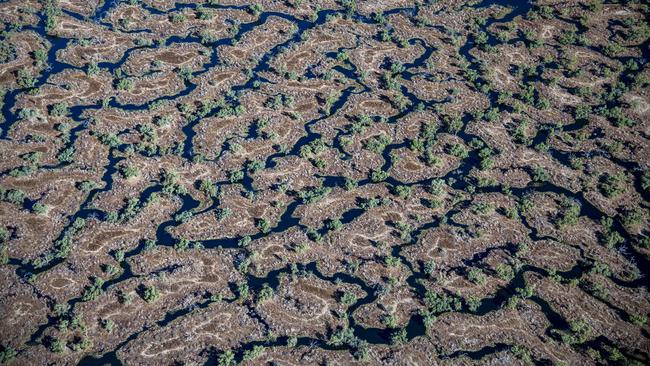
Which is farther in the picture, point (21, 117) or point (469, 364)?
point (21, 117)

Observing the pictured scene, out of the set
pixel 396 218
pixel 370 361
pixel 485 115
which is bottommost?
pixel 370 361

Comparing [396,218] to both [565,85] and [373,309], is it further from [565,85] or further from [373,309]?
[565,85]

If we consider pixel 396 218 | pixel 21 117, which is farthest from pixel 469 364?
pixel 21 117

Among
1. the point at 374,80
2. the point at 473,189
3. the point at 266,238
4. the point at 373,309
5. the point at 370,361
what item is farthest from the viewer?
the point at 374,80

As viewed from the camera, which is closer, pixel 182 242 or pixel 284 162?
pixel 182 242

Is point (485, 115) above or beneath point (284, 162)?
above

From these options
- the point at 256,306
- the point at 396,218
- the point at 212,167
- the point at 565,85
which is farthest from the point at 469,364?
the point at 565,85

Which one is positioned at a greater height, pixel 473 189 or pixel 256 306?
pixel 473 189

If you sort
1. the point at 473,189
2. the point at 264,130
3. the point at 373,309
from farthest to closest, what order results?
1. the point at 264,130
2. the point at 473,189
3. the point at 373,309

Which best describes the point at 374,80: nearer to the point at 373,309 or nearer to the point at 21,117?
the point at 373,309
